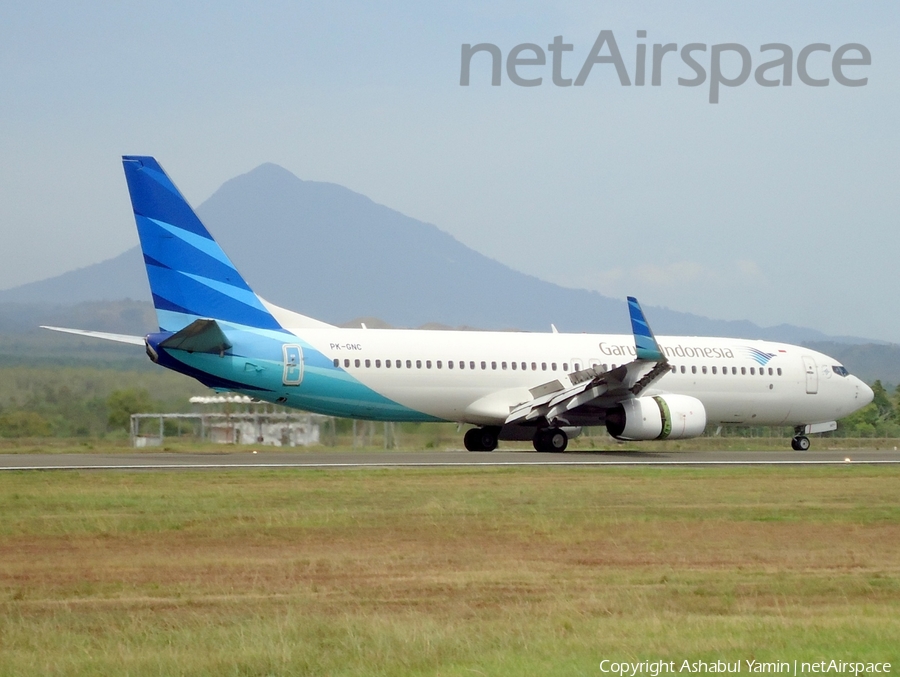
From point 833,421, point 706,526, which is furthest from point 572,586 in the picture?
point 833,421

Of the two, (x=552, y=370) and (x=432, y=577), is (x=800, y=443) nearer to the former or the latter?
(x=552, y=370)

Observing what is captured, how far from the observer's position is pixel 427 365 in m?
30.7

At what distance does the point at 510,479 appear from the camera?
21344 millimetres

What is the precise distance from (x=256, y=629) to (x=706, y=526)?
8.05 m

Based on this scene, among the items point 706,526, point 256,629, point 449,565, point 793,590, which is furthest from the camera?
point 706,526

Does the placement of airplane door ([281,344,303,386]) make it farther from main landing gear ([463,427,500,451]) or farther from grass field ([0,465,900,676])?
grass field ([0,465,900,676])

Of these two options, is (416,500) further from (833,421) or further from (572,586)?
(833,421)

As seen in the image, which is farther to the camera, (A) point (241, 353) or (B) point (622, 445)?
(B) point (622, 445)

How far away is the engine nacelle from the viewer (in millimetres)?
29641

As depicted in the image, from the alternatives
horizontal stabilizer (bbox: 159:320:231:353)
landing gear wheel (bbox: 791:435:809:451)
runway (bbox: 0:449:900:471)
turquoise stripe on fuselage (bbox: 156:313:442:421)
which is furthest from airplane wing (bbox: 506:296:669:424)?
horizontal stabilizer (bbox: 159:320:231:353)

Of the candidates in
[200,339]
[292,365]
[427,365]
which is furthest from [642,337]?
[200,339]

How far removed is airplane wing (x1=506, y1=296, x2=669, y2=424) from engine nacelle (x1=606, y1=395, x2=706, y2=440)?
0.43m

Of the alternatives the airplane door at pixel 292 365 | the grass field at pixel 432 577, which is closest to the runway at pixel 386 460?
the airplane door at pixel 292 365

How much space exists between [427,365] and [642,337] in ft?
18.1
